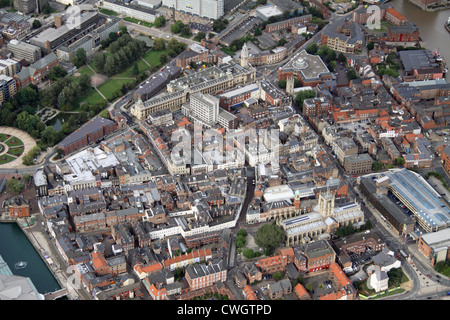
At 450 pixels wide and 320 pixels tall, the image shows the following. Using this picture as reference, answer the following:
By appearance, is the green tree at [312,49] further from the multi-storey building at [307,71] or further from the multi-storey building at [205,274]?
the multi-storey building at [205,274]

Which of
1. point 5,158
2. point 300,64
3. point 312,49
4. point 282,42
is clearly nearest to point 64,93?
point 5,158

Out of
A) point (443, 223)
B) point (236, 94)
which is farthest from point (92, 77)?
point (443, 223)

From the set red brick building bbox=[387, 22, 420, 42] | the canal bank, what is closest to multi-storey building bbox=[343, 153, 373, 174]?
the canal bank

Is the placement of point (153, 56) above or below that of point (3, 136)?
above

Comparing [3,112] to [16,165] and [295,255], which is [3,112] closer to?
[16,165]

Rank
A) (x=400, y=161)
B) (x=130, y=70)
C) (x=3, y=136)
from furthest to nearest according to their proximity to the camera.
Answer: (x=130, y=70), (x=3, y=136), (x=400, y=161)

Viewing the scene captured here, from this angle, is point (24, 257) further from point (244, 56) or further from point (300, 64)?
point (300, 64)
